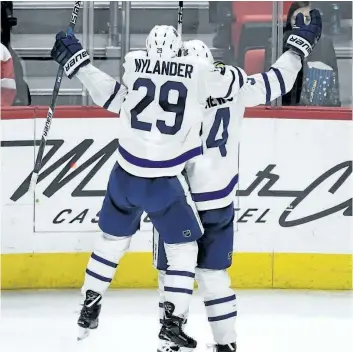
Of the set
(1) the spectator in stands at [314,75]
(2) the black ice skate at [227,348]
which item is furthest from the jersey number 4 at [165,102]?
(1) the spectator in stands at [314,75]

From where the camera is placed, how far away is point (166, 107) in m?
3.72

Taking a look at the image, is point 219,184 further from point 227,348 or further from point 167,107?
point 227,348

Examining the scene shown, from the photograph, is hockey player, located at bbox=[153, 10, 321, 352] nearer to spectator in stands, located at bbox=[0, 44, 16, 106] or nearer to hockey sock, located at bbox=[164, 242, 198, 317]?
hockey sock, located at bbox=[164, 242, 198, 317]

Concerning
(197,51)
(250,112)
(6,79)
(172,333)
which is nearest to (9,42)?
(6,79)

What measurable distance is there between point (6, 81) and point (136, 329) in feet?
4.57

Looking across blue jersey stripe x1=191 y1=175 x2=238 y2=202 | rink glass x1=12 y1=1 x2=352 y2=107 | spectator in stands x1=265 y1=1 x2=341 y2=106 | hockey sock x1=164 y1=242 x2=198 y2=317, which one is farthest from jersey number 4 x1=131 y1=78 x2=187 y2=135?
spectator in stands x1=265 y1=1 x2=341 y2=106

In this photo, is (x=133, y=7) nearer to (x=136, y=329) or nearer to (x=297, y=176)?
(x=297, y=176)

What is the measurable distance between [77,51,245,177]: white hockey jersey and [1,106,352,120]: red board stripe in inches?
52.8

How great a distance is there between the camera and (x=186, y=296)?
3758mm

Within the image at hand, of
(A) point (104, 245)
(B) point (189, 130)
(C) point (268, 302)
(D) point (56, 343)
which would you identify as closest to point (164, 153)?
(B) point (189, 130)

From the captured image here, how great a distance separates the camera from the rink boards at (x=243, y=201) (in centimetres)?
509

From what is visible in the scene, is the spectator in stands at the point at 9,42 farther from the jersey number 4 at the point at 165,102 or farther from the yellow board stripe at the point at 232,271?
the jersey number 4 at the point at 165,102

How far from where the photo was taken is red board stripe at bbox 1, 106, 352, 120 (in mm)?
5070

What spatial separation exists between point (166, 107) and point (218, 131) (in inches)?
8.2
